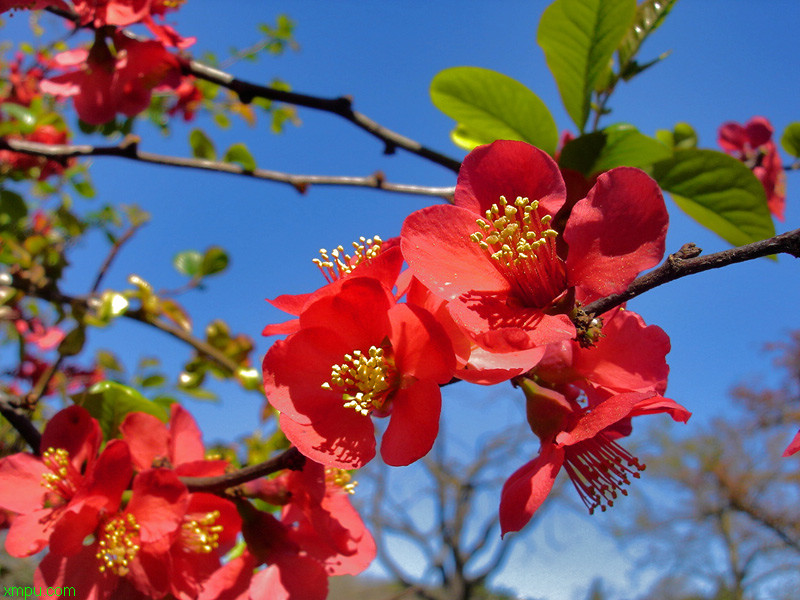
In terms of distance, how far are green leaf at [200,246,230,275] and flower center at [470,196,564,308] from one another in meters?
1.74

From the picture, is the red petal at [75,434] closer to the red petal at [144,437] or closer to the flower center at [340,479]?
the red petal at [144,437]

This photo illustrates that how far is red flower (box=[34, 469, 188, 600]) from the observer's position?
799mm

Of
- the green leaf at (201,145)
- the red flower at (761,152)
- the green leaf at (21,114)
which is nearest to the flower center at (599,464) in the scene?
the red flower at (761,152)

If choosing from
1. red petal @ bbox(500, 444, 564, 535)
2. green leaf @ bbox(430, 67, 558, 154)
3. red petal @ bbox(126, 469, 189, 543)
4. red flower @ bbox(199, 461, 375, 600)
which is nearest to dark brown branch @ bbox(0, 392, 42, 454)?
red petal @ bbox(126, 469, 189, 543)

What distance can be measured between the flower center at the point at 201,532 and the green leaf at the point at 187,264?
5.18ft

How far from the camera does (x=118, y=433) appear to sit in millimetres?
1025

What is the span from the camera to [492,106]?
3.09 ft

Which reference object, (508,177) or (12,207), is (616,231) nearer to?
(508,177)

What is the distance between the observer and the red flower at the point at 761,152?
4.76ft

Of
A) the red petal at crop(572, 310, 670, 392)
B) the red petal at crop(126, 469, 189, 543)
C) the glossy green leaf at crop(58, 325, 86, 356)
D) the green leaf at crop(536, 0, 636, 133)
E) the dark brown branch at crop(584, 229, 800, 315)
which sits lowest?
the red petal at crop(126, 469, 189, 543)

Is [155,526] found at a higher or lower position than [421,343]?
lower

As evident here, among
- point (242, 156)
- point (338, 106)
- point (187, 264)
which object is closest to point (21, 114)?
point (187, 264)

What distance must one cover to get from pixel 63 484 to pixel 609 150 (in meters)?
1.06

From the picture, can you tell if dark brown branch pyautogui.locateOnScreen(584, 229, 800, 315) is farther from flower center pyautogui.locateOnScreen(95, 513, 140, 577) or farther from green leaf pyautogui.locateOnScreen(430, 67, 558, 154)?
flower center pyautogui.locateOnScreen(95, 513, 140, 577)
